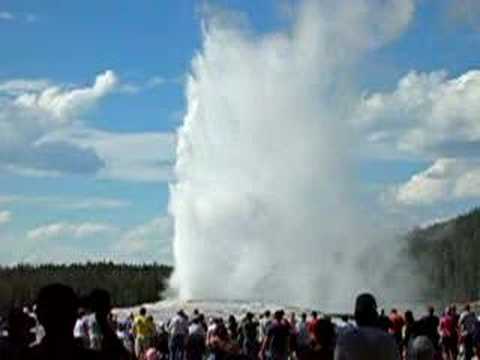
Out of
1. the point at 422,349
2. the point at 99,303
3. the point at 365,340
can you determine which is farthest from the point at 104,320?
the point at 422,349

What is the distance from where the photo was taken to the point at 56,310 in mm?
7031

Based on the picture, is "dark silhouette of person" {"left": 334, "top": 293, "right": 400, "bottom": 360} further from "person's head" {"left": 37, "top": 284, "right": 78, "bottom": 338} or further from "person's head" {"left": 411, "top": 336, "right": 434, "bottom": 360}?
"person's head" {"left": 411, "top": 336, "right": 434, "bottom": 360}

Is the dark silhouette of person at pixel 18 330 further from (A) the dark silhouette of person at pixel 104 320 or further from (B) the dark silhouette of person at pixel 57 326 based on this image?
(B) the dark silhouette of person at pixel 57 326

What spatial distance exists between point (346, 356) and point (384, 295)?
112m

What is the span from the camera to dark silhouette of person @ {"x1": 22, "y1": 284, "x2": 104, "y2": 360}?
691 cm

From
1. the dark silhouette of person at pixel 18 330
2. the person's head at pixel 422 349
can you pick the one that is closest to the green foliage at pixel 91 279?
the person's head at pixel 422 349

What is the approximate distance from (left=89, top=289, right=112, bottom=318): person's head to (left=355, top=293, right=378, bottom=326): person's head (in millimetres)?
1970

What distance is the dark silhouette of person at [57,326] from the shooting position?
22.7 ft

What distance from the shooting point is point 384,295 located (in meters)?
122

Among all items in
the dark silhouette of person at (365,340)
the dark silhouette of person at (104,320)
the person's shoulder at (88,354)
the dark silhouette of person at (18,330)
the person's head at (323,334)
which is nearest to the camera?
the person's shoulder at (88,354)

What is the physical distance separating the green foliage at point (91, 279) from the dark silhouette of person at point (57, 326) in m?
128

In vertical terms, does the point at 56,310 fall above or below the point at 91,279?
below

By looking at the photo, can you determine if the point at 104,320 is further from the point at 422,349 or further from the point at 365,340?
the point at 422,349

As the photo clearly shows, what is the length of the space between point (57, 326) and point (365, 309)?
4.06m
